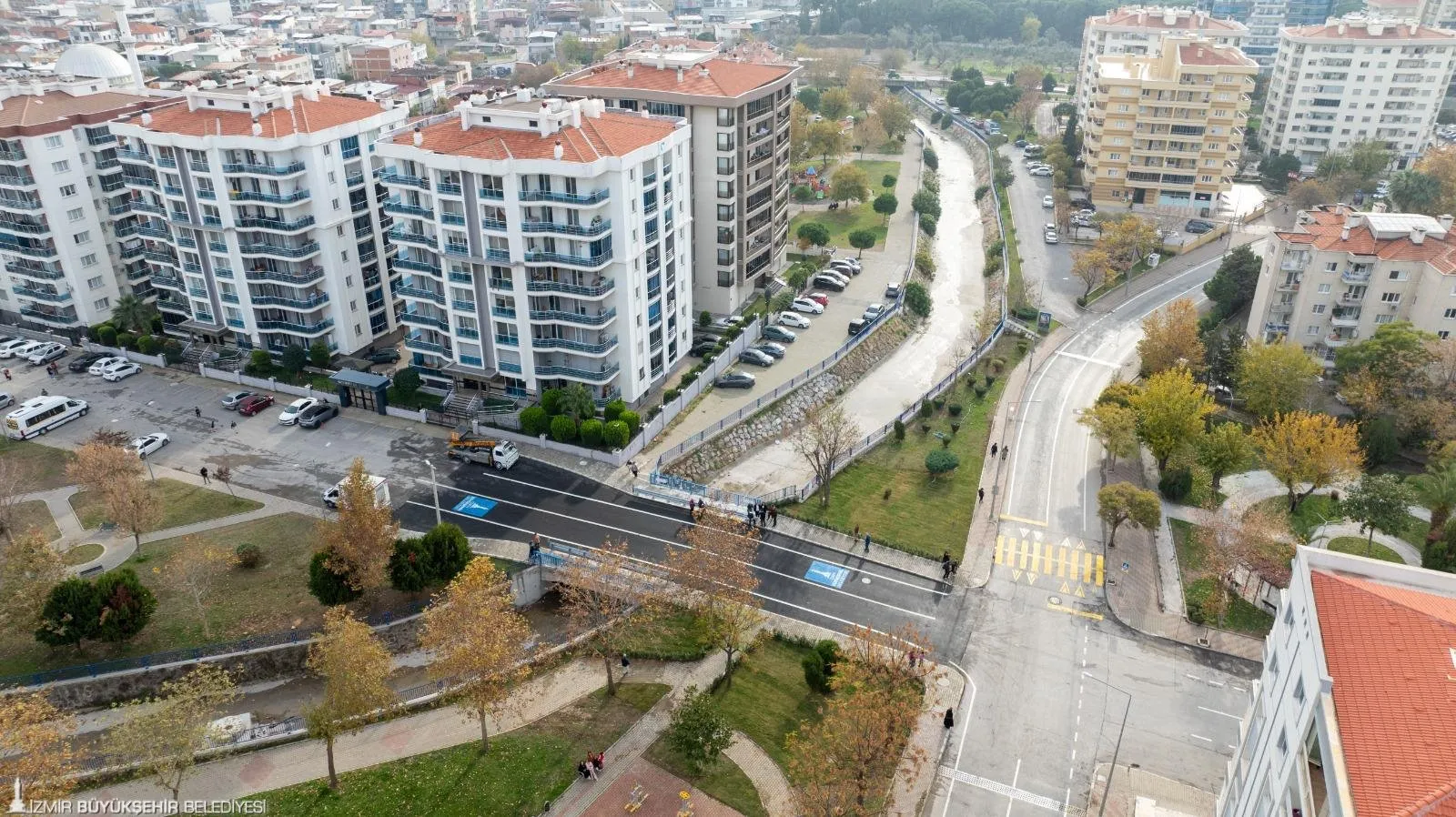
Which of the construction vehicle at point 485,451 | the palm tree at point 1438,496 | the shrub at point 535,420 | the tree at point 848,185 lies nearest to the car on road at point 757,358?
the shrub at point 535,420

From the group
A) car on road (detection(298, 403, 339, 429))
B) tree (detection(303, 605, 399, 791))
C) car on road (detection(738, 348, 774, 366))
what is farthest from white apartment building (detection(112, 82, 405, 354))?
tree (detection(303, 605, 399, 791))

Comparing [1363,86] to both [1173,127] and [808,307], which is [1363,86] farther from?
[808,307]

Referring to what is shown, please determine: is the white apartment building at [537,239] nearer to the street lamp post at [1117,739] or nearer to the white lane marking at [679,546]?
the white lane marking at [679,546]

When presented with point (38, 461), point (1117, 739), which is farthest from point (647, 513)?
point (38, 461)

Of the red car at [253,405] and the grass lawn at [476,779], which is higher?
the red car at [253,405]

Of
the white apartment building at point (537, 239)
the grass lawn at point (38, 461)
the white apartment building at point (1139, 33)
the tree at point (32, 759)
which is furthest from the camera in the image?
the white apartment building at point (1139, 33)

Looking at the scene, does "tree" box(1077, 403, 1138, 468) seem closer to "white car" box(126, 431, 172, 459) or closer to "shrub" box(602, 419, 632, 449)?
"shrub" box(602, 419, 632, 449)
